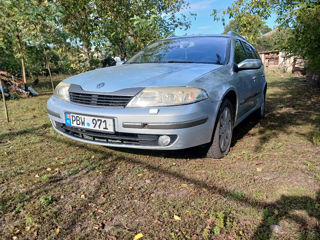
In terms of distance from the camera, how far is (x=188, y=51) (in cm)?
326

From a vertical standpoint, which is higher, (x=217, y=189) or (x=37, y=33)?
(x=37, y=33)

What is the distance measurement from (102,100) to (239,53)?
2.15 meters

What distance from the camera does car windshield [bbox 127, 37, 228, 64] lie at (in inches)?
121

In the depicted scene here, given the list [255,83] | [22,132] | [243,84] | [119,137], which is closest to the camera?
[119,137]

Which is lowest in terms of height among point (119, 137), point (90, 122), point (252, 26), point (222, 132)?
point (222, 132)

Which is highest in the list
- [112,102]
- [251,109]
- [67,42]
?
[67,42]

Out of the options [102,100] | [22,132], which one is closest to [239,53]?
[102,100]

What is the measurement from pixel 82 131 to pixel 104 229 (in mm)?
1163

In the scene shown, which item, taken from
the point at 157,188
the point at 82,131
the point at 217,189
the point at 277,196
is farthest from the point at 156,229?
the point at 82,131

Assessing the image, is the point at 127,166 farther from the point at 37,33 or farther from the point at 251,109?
the point at 37,33

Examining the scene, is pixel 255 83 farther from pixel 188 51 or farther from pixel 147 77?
pixel 147 77

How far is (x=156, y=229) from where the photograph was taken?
67.4 inches

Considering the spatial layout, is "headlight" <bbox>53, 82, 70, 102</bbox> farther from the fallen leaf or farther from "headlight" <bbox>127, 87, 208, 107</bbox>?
A: the fallen leaf

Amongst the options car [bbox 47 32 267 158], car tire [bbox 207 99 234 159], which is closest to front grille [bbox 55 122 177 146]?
car [bbox 47 32 267 158]
